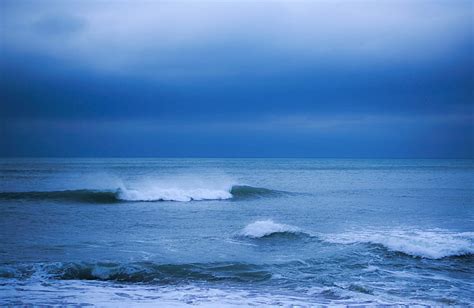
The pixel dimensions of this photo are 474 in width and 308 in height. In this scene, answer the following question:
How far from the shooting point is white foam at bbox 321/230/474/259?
10.4 meters

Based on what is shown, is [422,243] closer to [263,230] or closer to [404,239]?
[404,239]

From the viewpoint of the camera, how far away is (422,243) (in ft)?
36.1

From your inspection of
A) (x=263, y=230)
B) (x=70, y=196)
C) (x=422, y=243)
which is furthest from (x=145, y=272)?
(x=70, y=196)

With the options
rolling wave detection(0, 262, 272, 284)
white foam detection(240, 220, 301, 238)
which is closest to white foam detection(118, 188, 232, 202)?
white foam detection(240, 220, 301, 238)

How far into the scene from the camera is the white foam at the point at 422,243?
408 inches

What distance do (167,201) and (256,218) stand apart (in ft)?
28.2

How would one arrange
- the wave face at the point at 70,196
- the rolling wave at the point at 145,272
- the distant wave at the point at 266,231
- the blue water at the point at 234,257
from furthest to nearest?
the wave face at the point at 70,196 → the distant wave at the point at 266,231 → the rolling wave at the point at 145,272 → the blue water at the point at 234,257

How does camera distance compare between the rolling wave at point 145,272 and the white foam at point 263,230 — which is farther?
the white foam at point 263,230

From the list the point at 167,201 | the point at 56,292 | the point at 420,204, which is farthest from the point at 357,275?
the point at 167,201

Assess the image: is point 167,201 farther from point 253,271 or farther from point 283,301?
point 283,301

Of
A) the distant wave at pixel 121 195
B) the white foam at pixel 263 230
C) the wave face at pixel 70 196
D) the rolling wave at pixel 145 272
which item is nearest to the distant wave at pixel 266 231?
the white foam at pixel 263 230

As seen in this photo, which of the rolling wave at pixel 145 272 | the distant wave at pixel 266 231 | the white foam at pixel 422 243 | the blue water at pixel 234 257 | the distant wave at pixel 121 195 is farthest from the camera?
the distant wave at pixel 121 195

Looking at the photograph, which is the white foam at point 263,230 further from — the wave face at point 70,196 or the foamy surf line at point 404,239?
the wave face at point 70,196

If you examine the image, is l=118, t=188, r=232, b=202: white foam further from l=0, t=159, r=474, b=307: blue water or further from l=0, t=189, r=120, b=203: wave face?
l=0, t=159, r=474, b=307: blue water
